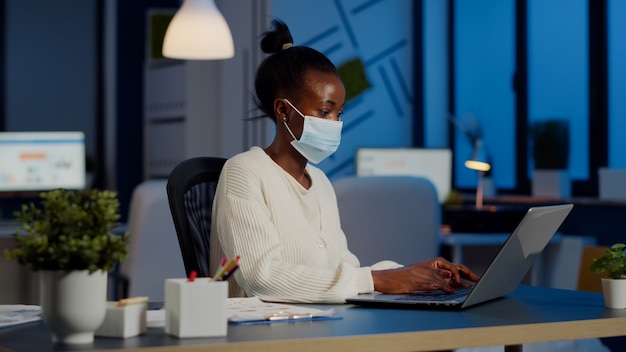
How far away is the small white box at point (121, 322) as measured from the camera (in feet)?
4.52

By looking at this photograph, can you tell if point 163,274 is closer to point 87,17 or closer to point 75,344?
point 75,344

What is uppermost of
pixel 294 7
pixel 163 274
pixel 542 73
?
pixel 294 7

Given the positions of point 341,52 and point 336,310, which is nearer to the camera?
point 336,310

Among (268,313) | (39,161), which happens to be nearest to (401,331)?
(268,313)

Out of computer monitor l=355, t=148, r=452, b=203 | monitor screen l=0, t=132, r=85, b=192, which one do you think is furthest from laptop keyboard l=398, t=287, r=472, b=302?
monitor screen l=0, t=132, r=85, b=192

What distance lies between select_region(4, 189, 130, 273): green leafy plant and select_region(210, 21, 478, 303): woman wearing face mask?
0.59 meters

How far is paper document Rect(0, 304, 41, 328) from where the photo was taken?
1.58 m

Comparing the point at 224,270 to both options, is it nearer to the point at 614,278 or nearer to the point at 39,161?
the point at 614,278

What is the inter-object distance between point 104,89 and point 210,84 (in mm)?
1536

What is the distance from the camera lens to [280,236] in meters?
2.12

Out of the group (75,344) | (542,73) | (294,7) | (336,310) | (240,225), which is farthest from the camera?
(294,7)

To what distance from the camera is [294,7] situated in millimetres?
5965

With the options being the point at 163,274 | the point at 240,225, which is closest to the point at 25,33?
the point at 163,274

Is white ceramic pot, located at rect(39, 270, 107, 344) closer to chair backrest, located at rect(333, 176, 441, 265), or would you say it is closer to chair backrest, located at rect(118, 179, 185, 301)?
chair backrest, located at rect(118, 179, 185, 301)
